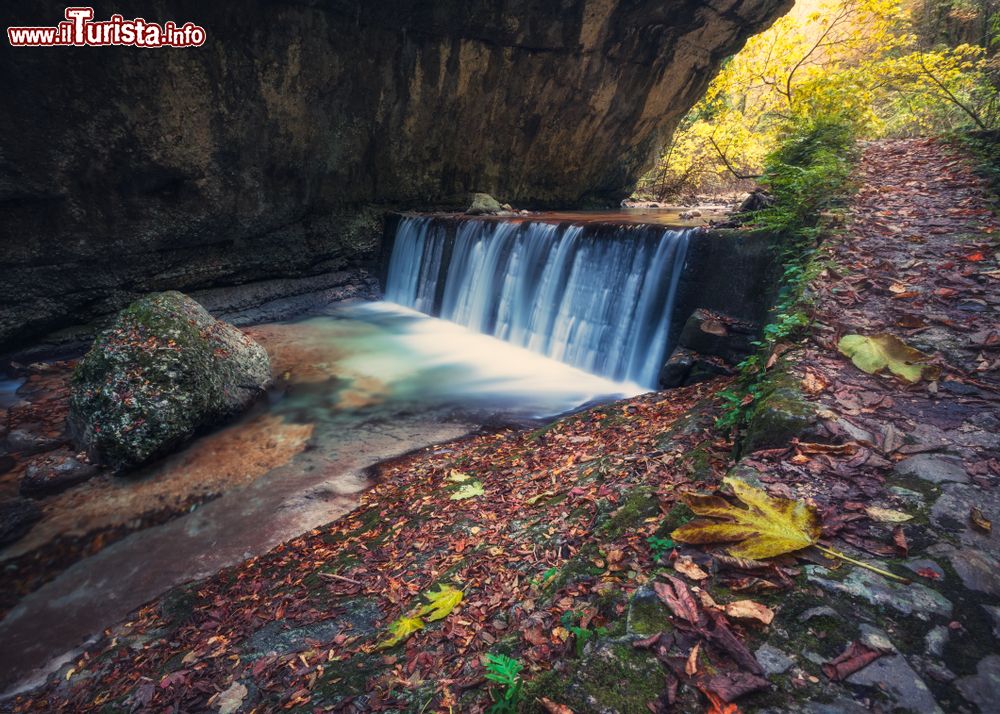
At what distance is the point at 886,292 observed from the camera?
147 inches

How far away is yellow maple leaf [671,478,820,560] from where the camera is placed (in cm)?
175

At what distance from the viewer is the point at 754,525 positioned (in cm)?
186

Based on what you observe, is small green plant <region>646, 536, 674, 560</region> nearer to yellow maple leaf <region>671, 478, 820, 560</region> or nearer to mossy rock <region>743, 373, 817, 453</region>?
yellow maple leaf <region>671, 478, 820, 560</region>

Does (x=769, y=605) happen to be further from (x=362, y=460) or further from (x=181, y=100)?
(x=181, y=100)

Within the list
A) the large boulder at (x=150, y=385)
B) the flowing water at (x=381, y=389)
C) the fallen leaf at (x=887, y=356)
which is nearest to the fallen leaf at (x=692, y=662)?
the fallen leaf at (x=887, y=356)

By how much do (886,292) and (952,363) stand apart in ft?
3.63

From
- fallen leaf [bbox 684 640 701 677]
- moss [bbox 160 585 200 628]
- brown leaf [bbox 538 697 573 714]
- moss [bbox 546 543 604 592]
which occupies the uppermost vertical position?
fallen leaf [bbox 684 640 701 677]

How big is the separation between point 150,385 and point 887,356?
6.99 meters

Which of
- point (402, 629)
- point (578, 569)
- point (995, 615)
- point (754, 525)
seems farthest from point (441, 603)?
point (995, 615)

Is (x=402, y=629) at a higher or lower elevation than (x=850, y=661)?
lower

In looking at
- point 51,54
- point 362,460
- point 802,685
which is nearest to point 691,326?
point 362,460

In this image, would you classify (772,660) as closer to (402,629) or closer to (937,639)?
(937,639)

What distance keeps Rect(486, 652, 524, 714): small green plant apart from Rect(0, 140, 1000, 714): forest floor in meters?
0.01

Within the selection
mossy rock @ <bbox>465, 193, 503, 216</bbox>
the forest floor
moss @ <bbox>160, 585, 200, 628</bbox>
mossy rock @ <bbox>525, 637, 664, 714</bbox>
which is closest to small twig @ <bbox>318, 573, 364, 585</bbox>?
the forest floor
